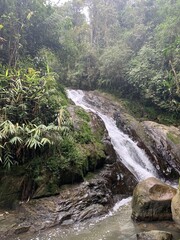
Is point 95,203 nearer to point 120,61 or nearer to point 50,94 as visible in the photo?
point 50,94

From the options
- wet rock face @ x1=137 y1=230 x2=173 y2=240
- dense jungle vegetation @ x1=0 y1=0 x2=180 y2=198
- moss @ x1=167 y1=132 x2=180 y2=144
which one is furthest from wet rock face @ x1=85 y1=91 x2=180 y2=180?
wet rock face @ x1=137 y1=230 x2=173 y2=240

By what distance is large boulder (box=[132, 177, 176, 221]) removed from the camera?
6828 mm

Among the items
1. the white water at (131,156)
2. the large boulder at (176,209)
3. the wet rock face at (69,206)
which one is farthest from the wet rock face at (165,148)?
the large boulder at (176,209)

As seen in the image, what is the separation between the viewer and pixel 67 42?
18.6m

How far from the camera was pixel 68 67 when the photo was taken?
20.9m

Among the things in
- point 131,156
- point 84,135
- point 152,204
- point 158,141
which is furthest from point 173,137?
point 152,204

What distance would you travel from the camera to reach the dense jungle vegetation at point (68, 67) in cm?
833

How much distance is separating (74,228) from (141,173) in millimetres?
4538

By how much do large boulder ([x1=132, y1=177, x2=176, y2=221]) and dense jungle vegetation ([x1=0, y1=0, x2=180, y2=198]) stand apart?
2287mm

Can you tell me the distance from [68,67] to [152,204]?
15.8 m

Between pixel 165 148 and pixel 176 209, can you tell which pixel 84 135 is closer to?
pixel 165 148

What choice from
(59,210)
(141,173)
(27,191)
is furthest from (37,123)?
(141,173)

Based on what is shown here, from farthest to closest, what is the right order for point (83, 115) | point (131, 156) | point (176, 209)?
point (83, 115) < point (131, 156) < point (176, 209)

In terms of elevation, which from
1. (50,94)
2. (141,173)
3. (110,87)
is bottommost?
(141,173)
